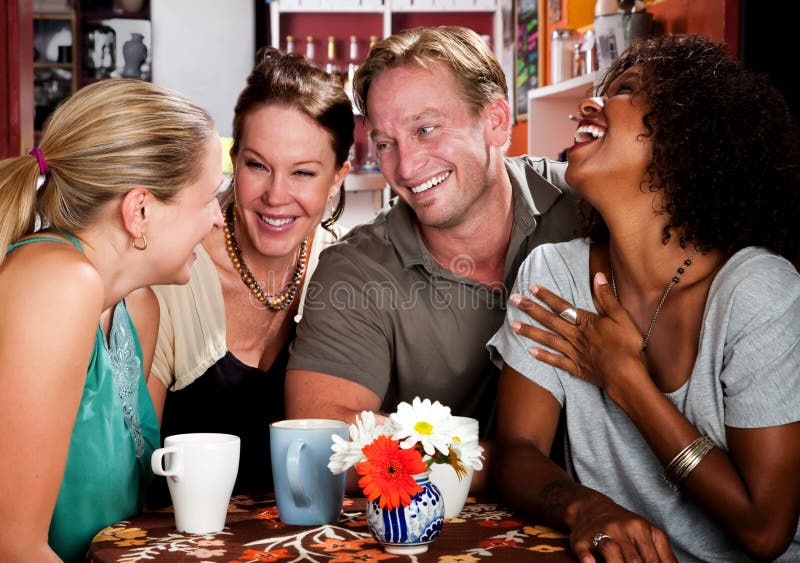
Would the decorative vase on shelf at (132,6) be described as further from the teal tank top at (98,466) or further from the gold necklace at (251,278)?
the teal tank top at (98,466)

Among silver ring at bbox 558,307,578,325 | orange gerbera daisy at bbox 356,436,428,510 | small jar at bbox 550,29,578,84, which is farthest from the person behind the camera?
small jar at bbox 550,29,578,84

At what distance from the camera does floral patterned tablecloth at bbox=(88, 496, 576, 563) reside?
1154 mm

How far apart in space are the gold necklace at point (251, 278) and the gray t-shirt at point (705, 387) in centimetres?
78

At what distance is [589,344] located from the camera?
60.8 inches

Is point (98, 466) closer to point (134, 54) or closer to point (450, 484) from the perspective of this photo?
point (450, 484)

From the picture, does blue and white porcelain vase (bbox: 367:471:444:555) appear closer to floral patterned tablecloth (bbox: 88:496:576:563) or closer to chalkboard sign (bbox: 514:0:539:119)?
floral patterned tablecloth (bbox: 88:496:576:563)

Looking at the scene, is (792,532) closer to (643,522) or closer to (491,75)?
(643,522)

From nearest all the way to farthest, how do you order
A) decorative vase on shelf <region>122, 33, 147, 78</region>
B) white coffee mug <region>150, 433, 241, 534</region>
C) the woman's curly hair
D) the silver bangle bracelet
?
white coffee mug <region>150, 433, 241, 534</region>
the silver bangle bracelet
the woman's curly hair
decorative vase on shelf <region>122, 33, 147, 78</region>

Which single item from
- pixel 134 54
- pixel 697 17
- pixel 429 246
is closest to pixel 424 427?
pixel 429 246

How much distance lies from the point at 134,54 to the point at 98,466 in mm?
→ 6903

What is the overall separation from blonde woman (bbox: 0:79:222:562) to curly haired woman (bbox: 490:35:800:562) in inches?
24.4

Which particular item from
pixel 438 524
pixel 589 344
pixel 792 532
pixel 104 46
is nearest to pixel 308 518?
pixel 438 524

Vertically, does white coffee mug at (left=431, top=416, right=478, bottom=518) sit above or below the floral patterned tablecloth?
above

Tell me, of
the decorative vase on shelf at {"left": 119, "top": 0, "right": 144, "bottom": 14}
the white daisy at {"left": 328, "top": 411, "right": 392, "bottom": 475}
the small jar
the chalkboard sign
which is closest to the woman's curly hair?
the white daisy at {"left": 328, "top": 411, "right": 392, "bottom": 475}
